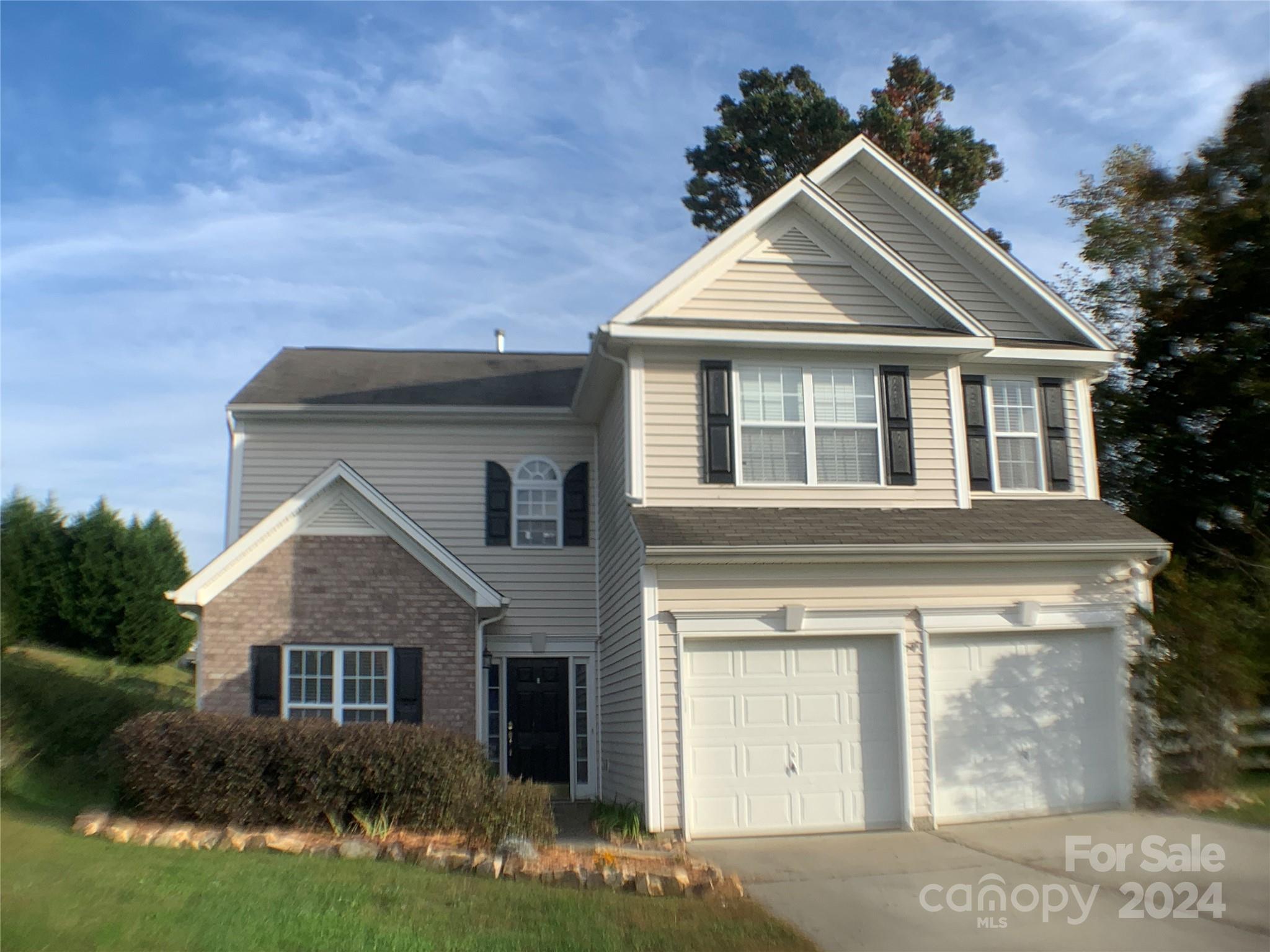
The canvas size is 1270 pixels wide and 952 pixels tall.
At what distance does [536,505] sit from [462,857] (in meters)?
8.11

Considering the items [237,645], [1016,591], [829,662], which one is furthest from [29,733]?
[1016,591]

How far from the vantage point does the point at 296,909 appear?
7352mm

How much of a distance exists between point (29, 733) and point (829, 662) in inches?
369

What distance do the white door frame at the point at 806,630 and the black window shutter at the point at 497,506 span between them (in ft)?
17.1

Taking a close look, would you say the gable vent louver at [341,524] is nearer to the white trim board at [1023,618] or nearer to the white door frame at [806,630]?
the white door frame at [806,630]

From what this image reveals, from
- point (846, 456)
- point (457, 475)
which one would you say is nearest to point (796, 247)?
point (846, 456)

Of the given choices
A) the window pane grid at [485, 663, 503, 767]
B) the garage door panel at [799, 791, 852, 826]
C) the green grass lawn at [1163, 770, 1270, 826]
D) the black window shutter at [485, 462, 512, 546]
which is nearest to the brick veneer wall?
the window pane grid at [485, 663, 503, 767]

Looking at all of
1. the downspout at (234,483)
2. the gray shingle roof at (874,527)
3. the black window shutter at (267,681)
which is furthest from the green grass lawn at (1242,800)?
the downspout at (234,483)

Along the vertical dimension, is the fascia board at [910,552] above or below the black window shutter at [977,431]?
below

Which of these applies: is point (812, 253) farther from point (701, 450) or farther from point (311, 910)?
point (311, 910)

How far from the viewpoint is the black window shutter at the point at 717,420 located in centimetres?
1290

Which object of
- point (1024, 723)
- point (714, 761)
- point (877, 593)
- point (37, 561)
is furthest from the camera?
point (37, 561)

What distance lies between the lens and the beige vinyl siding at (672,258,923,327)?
44.4ft

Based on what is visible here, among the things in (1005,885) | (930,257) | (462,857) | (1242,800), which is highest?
(930,257)
